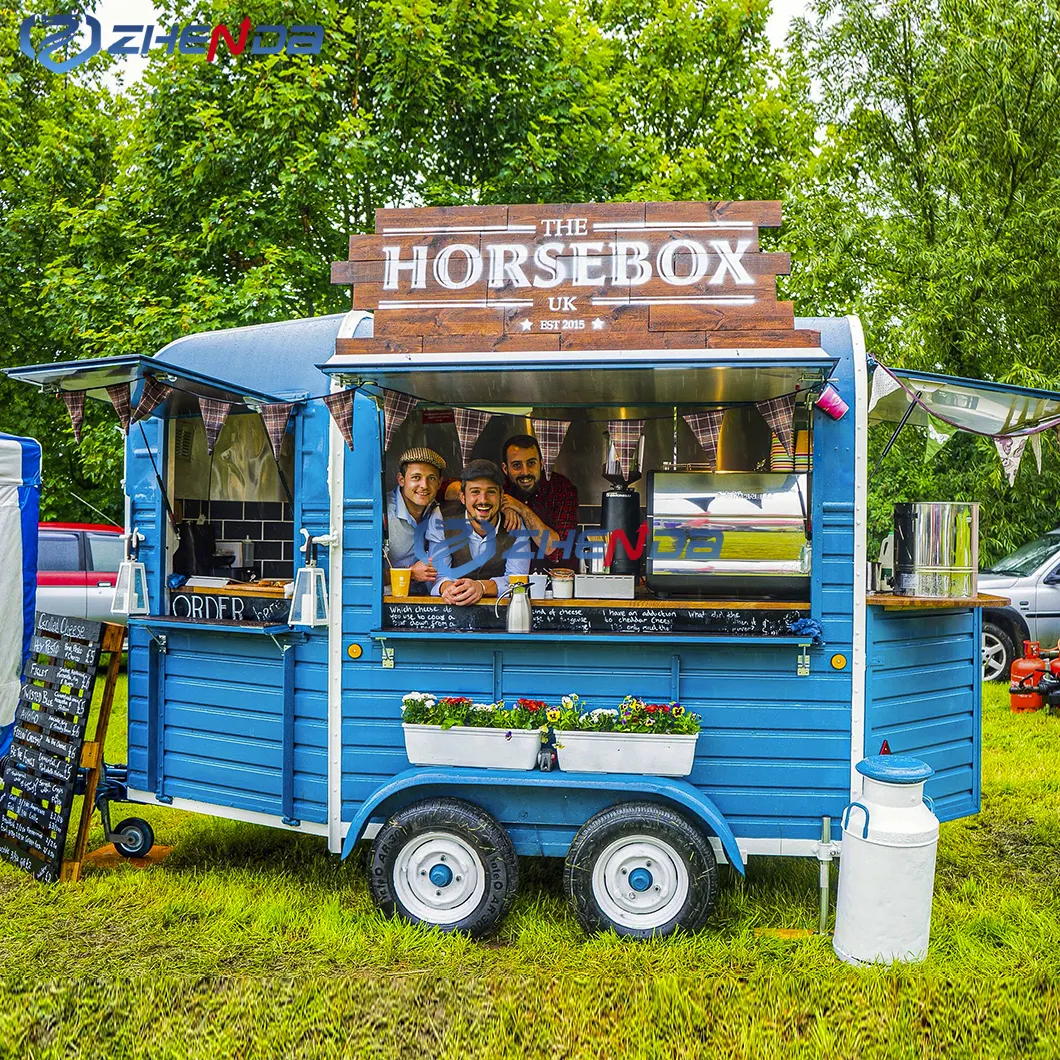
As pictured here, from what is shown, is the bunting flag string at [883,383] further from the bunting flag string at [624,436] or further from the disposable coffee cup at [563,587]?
the disposable coffee cup at [563,587]

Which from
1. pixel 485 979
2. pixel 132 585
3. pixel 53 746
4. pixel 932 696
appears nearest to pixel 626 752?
pixel 485 979

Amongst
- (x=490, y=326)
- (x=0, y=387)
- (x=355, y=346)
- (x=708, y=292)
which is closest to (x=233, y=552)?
(x=355, y=346)

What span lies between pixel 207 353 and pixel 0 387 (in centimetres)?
1100

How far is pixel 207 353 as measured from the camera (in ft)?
17.9

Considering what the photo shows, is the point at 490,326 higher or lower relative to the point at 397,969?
higher

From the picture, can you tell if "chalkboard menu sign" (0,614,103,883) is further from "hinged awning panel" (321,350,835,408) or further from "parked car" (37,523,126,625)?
"parked car" (37,523,126,625)

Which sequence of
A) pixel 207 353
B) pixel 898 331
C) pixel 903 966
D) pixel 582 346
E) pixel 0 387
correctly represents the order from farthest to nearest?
pixel 0 387
pixel 898 331
pixel 207 353
pixel 582 346
pixel 903 966

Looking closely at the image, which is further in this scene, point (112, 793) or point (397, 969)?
point (112, 793)

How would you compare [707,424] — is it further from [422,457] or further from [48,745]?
[48,745]

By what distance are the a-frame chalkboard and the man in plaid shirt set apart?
227cm

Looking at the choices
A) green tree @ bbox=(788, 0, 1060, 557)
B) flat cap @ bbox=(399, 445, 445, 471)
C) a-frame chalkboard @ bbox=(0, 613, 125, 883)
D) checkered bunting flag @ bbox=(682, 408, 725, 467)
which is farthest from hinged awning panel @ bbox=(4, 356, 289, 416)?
green tree @ bbox=(788, 0, 1060, 557)

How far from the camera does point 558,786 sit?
14.9 feet

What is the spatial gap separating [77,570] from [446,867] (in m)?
8.90

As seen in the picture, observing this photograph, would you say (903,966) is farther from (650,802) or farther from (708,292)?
(708,292)
